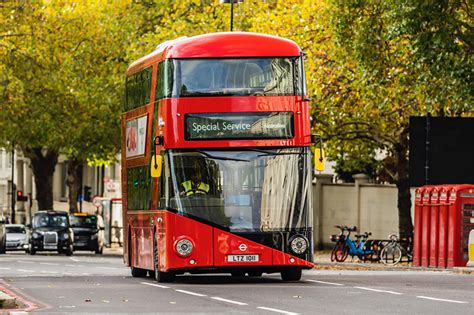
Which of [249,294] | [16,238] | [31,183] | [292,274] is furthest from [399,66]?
[31,183]

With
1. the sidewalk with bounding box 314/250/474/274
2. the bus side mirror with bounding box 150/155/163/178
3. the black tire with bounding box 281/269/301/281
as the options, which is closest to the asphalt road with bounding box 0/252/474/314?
the black tire with bounding box 281/269/301/281

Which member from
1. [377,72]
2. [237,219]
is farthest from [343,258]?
[237,219]

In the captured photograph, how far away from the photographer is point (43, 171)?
258ft

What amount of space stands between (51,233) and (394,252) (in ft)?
69.5

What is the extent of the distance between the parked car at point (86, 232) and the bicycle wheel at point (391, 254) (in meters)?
22.9

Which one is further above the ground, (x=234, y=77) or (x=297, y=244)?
(x=234, y=77)

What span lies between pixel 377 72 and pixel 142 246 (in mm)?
12170

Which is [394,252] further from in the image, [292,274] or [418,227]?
[292,274]

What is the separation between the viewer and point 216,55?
29.4m

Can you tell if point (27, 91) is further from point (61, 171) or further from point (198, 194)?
point (61, 171)

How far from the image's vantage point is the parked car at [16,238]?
7356 centimetres

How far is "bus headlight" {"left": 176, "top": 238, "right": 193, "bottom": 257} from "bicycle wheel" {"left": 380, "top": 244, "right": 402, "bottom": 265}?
16.5 m

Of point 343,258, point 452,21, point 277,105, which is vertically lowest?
point 343,258

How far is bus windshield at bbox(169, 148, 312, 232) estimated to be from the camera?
2912cm
